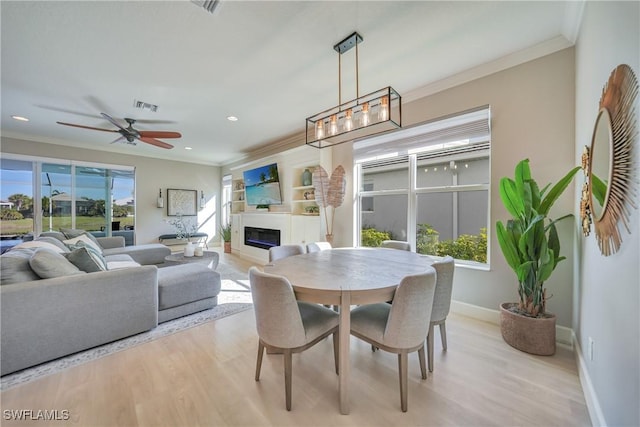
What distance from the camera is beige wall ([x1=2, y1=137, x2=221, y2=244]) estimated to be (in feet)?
16.6

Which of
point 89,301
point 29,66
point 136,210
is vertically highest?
point 29,66

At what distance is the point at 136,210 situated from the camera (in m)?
6.18

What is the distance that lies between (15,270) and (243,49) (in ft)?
8.56

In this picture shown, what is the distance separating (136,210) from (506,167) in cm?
763

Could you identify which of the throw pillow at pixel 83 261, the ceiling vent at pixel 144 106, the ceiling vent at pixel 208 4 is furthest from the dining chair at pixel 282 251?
the ceiling vent at pixel 144 106

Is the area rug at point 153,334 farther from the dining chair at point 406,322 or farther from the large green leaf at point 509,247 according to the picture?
the large green leaf at point 509,247

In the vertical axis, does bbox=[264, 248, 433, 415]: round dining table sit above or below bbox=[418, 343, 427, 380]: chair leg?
above

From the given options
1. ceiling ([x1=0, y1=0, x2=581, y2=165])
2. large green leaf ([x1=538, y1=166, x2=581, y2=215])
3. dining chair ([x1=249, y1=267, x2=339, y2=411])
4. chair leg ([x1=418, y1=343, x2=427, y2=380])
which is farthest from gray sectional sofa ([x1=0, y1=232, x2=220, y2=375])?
large green leaf ([x1=538, y1=166, x2=581, y2=215])

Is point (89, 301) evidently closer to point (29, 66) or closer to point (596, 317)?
point (29, 66)

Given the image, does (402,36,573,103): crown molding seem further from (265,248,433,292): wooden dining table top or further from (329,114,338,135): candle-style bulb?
(265,248,433,292): wooden dining table top

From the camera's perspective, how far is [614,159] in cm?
116

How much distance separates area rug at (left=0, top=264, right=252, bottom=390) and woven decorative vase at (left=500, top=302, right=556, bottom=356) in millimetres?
2777

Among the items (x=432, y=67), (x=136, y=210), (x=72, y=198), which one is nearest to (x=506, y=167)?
(x=432, y=67)

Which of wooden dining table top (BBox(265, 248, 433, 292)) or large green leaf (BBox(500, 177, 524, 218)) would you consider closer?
wooden dining table top (BBox(265, 248, 433, 292))
